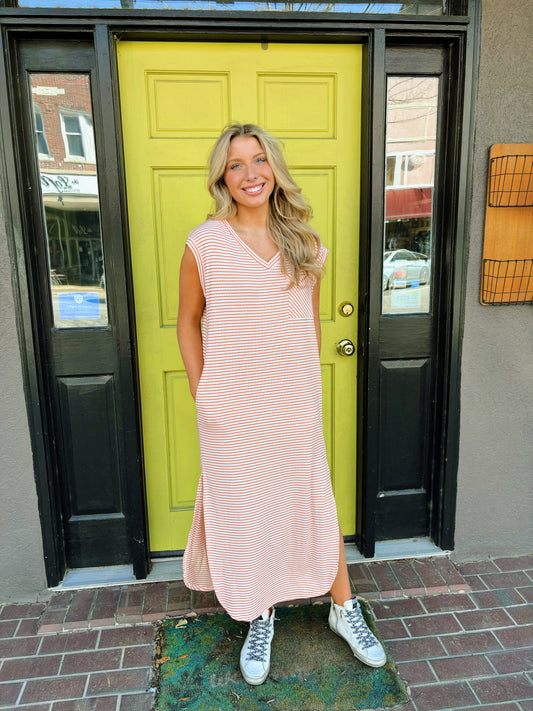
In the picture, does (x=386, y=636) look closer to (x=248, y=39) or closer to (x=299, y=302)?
(x=299, y=302)

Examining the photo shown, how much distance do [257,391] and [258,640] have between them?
1.09 meters

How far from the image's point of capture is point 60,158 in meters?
2.40

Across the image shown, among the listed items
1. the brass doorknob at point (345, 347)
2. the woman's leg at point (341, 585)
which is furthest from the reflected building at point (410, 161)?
the woman's leg at point (341, 585)

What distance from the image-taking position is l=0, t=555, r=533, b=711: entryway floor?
202 centimetres

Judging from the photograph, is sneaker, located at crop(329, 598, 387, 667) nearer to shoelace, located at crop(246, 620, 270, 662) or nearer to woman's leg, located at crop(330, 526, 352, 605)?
woman's leg, located at crop(330, 526, 352, 605)

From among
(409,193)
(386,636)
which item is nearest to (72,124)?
(409,193)

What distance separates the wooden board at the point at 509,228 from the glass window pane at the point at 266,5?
76 centimetres

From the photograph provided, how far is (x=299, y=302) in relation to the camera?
1.95 m

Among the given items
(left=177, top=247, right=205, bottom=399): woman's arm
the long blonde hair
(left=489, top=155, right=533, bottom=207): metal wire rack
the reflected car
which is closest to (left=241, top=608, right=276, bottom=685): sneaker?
(left=177, top=247, right=205, bottom=399): woman's arm

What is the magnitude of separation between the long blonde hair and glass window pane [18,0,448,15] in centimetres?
85

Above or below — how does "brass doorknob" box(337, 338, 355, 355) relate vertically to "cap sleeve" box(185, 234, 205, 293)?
below

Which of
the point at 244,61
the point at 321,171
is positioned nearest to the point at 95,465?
the point at 321,171

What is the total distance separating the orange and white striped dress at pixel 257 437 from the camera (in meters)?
1.86

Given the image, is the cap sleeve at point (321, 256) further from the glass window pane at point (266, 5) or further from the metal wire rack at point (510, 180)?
the glass window pane at point (266, 5)
